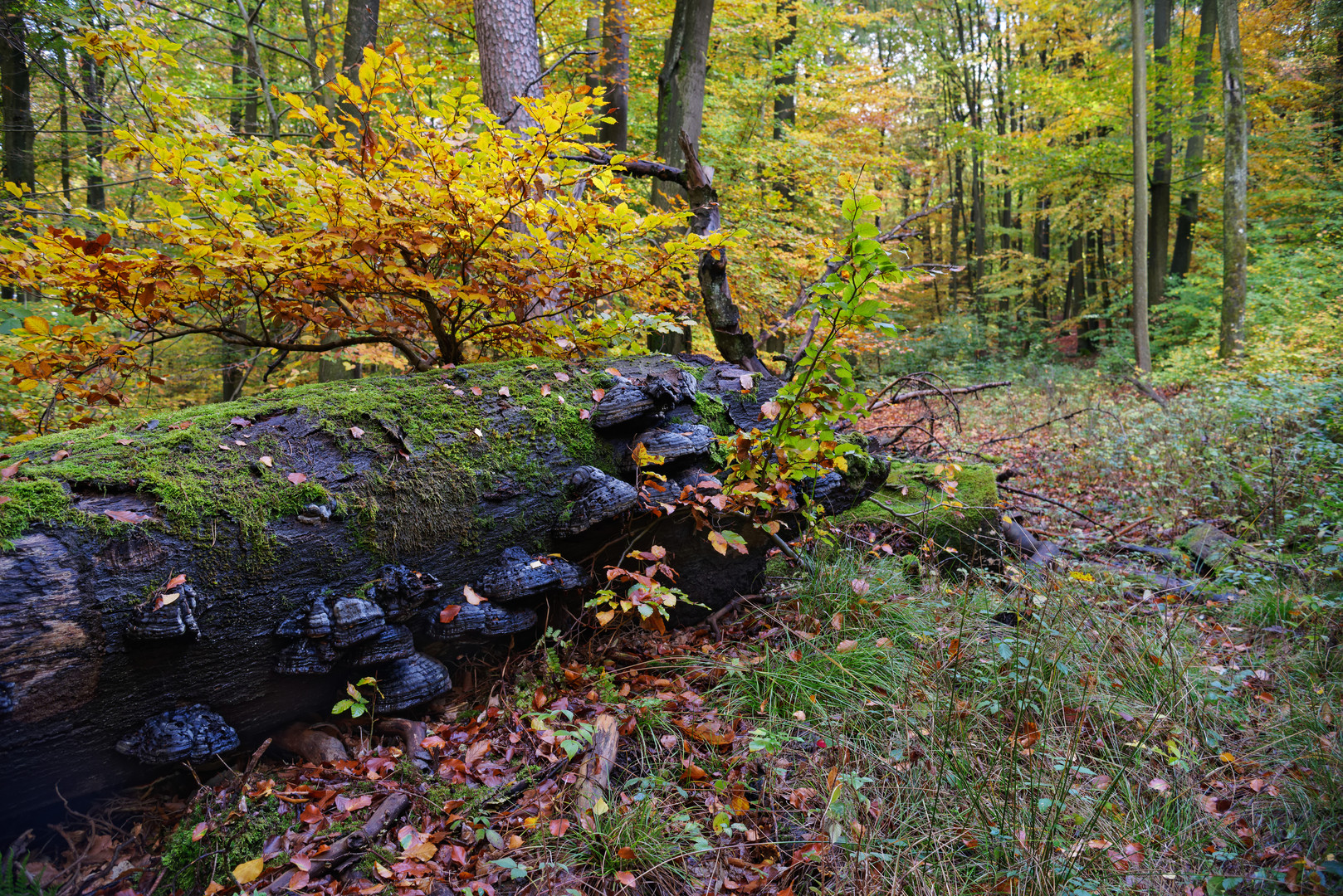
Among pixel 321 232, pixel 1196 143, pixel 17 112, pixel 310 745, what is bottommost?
pixel 310 745

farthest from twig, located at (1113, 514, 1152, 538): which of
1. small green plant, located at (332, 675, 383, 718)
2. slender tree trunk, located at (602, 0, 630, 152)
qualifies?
slender tree trunk, located at (602, 0, 630, 152)

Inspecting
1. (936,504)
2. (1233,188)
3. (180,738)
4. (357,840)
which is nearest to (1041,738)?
(936,504)

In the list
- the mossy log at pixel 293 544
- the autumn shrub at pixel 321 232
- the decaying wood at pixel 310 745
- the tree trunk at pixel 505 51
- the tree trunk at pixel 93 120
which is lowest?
the decaying wood at pixel 310 745

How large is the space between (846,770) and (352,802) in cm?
170

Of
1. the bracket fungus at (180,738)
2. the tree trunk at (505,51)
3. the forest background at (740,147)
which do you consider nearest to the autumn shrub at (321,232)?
the forest background at (740,147)

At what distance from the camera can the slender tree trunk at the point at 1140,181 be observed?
9.54 m

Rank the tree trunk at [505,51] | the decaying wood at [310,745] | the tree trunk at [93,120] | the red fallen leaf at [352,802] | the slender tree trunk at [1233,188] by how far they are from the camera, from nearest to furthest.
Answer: the red fallen leaf at [352,802] < the decaying wood at [310,745] < the tree trunk at [505,51] < the tree trunk at [93,120] < the slender tree trunk at [1233,188]

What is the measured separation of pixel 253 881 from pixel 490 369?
2076mm

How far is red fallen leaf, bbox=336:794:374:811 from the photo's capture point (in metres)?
1.94

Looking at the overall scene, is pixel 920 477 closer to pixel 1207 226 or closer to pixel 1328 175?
pixel 1328 175

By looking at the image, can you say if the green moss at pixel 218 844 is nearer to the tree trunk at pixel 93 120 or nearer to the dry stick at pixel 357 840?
the dry stick at pixel 357 840

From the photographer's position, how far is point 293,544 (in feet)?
6.70

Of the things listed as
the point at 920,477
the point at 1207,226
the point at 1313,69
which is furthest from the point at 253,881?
the point at 1207,226

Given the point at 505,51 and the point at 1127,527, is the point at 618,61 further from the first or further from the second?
the point at 1127,527
